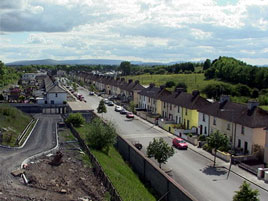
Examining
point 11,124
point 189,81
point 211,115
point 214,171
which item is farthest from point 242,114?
point 189,81

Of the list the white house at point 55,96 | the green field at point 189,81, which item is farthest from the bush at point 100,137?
the green field at point 189,81

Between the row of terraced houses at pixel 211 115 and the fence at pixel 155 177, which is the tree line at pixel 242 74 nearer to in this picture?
the row of terraced houses at pixel 211 115

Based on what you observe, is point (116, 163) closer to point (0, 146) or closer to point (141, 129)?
point (0, 146)

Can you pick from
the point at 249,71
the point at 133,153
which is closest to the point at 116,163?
the point at 133,153

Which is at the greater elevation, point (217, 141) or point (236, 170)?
point (217, 141)

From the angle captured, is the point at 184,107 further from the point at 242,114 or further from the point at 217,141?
the point at 217,141

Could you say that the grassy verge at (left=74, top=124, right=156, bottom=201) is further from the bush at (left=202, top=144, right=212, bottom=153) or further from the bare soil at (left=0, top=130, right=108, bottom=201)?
the bush at (left=202, top=144, right=212, bottom=153)
